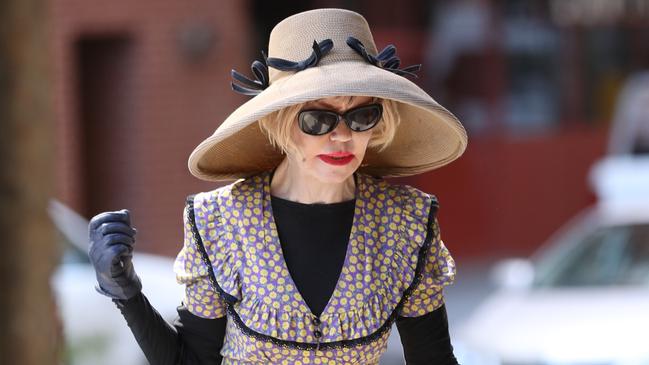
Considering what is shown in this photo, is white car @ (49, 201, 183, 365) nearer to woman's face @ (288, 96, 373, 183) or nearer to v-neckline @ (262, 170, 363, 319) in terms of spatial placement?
v-neckline @ (262, 170, 363, 319)

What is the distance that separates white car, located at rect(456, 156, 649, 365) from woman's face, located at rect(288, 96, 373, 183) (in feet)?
11.4

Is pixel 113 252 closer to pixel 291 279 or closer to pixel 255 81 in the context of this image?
pixel 291 279

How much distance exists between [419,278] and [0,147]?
135 cm

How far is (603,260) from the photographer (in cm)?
720

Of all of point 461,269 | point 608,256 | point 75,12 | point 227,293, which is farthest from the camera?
point 461,269

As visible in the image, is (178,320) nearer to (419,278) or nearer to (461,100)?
(419,278)

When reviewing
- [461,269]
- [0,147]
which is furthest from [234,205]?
[461,269]

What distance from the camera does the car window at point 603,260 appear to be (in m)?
7.01

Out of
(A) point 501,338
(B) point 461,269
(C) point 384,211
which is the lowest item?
(B) point 461,269

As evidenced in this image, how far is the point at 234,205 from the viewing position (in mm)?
2809

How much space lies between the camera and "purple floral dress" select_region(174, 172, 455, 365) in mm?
2699

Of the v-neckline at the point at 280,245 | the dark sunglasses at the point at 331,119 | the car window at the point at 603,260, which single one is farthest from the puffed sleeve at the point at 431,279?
the car window at the point at 603,260

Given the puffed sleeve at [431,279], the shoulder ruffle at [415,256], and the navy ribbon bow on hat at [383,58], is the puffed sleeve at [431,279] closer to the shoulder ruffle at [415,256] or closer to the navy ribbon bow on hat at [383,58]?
the shoulder ruffle at [415,256]

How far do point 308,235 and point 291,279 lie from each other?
12cm
